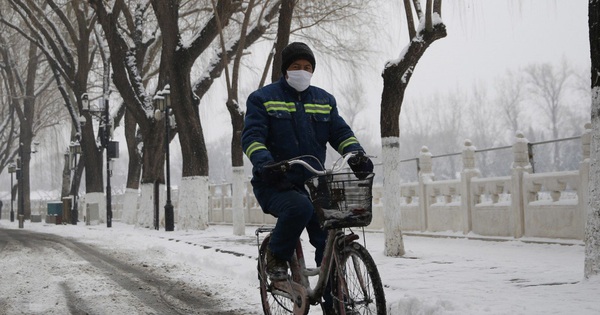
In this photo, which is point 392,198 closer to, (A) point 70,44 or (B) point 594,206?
(B) point 594,206

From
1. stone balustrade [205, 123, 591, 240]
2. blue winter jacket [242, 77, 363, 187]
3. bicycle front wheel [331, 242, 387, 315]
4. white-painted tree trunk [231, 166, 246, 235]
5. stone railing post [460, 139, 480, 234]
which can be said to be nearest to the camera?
bicycle front wheel [331, 242, 387, 315]

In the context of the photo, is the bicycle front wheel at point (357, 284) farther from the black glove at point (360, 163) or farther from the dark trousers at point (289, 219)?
the black glove at point (360, 163)

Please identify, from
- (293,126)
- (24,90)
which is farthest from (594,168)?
(24,90)

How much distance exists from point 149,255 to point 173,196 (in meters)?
21.5

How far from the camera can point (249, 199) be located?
27.7 metres

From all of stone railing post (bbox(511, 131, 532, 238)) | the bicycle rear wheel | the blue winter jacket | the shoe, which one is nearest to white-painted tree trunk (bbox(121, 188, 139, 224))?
stone railing post (bbox(511, 131, 532, 238))

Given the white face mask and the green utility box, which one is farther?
the green utility box

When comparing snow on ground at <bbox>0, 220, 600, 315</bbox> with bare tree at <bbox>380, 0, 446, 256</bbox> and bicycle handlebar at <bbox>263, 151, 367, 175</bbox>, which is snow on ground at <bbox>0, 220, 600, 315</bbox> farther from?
bicycle handlebar at <bbox>263, 151, 367, 175</bbox>

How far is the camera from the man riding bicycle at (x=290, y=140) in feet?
16.4

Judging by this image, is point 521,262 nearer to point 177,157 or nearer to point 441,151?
point 441,151

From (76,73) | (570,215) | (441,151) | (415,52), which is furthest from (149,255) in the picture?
(441,151)

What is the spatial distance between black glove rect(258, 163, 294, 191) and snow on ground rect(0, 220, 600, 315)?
5.15 ft

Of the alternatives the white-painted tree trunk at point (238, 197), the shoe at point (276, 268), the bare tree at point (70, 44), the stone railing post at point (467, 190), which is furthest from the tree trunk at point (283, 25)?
the bare tree at point (70, 44)

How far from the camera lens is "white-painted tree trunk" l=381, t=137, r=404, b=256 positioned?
36.6 feet
